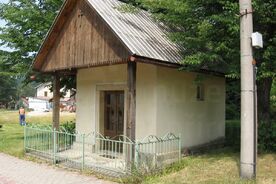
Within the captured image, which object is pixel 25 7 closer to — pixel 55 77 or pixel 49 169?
pixel 55 77

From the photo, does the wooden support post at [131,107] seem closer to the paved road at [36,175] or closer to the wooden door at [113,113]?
the paved road at [36,175]

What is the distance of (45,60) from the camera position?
43.2 ft

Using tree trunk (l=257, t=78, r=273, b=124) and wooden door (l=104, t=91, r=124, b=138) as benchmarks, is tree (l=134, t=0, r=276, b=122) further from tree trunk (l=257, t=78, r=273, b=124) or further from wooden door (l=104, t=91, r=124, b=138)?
wooden door (l=104, t=91, r=124, b=138)

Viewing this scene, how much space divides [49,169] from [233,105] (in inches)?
449

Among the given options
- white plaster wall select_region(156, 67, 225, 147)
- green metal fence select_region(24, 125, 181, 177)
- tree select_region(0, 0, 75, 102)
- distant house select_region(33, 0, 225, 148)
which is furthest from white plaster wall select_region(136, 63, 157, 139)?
tree select_region(0, 0, 75, 102)

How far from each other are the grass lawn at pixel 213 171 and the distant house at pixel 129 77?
1.30m

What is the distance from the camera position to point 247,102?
7820mm

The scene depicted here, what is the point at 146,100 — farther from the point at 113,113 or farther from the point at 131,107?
the point at 113,113

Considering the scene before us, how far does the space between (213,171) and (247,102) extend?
207 cm

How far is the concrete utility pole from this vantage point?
7.79 meters

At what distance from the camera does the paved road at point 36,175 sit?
30.1 feet

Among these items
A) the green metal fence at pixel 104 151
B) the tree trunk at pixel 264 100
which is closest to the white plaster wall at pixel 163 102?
the green metal fence at pixel 104 151

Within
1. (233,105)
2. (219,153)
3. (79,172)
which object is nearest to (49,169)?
(79,172)

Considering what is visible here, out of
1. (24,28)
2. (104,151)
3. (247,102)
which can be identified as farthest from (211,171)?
(24,28)
